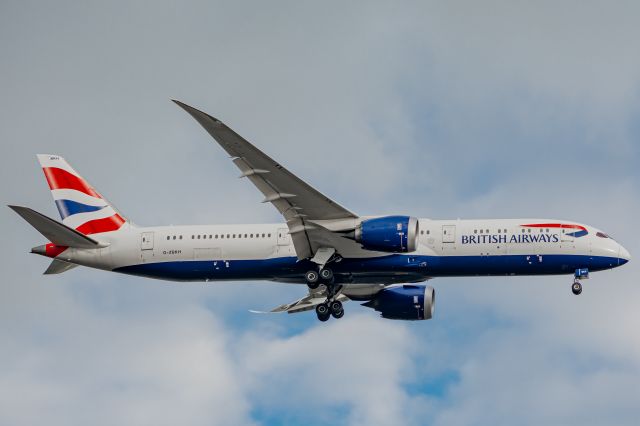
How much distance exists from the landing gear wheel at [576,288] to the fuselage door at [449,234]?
6.33m

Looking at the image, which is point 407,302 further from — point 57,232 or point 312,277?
point 57,232

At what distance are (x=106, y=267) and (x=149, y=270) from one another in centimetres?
244

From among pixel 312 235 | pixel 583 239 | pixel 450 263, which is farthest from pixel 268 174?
pixel 583 239

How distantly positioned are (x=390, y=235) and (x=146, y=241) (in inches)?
556

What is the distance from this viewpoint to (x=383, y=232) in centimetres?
6153

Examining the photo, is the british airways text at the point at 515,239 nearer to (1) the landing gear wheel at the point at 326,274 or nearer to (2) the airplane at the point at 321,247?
(2) the airplane at the point at 321,247

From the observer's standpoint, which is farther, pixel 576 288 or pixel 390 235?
pixel 576 288

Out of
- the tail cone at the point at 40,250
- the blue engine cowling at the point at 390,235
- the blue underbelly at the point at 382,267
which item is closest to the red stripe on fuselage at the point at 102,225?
the blue underbelly at the point at 382,267

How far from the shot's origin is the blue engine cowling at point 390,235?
61.4 metres

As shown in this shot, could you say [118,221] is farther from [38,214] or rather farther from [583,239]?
[583,239]

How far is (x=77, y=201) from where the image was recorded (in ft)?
236

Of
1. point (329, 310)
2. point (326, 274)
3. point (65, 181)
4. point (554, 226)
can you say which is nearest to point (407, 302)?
point (329, 310)

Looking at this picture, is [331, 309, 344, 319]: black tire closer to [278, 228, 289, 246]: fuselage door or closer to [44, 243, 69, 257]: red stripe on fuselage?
[278, 228, 289, 246]: fuselage door

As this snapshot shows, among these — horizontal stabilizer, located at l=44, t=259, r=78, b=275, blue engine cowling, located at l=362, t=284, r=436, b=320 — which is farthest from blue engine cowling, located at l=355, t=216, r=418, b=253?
horizontal stabilizer, located at l=44, t=259, r=78, b=275
